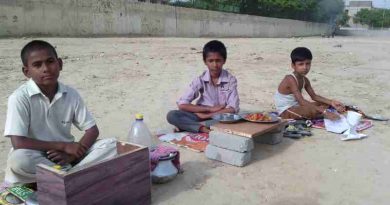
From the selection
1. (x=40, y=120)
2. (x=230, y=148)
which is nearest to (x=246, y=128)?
(x=230, y=148)

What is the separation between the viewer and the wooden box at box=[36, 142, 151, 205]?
218cm

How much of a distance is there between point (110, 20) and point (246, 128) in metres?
16.0

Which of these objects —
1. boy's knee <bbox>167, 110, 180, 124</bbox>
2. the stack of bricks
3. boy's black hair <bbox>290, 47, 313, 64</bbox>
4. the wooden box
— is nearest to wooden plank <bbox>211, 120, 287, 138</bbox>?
the stack of bricks

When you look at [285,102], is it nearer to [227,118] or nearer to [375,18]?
[227,118]

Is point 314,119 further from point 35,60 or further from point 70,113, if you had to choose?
point 35,60

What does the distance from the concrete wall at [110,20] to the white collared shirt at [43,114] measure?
11.9 m

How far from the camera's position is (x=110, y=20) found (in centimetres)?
1841

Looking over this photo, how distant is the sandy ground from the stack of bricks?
0.27 feet

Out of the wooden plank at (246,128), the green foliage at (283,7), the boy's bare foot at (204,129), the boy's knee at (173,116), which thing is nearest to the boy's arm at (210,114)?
the boy's bare foot at (204,129)

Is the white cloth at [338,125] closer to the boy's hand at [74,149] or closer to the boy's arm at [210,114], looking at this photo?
the boy's arm at [210,114]

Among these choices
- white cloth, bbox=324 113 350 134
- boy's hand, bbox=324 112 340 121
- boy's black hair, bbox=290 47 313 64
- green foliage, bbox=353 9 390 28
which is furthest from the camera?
green foliage, bbox=353 9 390 28

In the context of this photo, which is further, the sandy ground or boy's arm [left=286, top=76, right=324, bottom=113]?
boy's arm [left=286, top=76, right=324, bottom=113]

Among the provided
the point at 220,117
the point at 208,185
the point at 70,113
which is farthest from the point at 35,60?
the point at 220,117

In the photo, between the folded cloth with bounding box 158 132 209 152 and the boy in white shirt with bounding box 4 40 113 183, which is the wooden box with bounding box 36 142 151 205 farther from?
the folded cloth with bounding box 158 132 209 152
